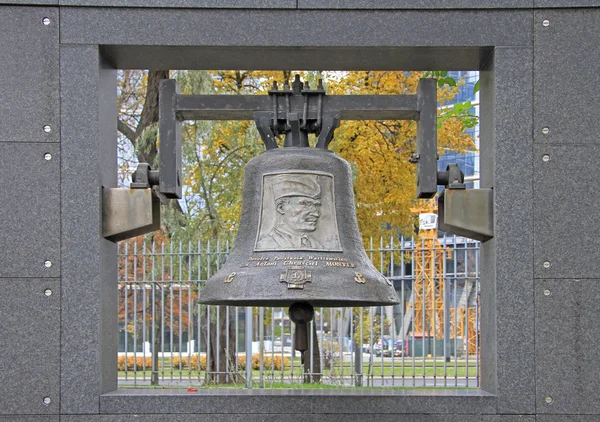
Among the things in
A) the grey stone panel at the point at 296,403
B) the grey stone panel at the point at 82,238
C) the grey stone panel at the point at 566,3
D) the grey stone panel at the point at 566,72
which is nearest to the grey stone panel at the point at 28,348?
the grey stone panel at the point at 82,238

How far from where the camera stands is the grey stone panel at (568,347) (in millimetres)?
5551

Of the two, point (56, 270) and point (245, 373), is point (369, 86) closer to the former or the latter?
point (245, 373)

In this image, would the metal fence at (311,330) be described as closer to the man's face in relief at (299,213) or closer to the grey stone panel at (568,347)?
the grey stone panel at (568,347)

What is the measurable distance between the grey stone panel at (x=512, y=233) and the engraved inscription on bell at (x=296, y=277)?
1197 millimetres

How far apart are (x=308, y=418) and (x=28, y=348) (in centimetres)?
163

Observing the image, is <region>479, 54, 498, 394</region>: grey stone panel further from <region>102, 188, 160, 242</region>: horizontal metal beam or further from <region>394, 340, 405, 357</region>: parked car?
<region>394, 340, 405, 357</region>: parked car

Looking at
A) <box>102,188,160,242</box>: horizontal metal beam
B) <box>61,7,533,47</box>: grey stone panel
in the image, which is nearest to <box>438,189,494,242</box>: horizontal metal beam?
<box>61,7,533,47</box>: grey stone panel

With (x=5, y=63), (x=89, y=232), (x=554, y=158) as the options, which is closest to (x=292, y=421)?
(x=89, y=232)

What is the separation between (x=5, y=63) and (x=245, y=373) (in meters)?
7.35

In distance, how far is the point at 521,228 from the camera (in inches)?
222

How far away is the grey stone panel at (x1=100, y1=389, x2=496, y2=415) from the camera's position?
18.4 feet

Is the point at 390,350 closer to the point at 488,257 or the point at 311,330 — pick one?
the point at 311,330

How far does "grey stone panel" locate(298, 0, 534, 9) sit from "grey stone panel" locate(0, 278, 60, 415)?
2.23 meters

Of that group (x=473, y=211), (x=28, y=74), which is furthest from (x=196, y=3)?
→ (x=473, y=211)
